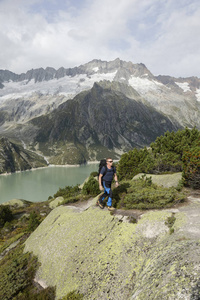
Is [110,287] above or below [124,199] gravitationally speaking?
below

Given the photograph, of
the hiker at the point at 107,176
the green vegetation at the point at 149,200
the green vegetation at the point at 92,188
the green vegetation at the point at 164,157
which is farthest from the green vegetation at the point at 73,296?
the green vegetation at the point at 164,157

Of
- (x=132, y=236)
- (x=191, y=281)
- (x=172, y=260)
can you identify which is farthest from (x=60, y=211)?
(x=191, y=281)

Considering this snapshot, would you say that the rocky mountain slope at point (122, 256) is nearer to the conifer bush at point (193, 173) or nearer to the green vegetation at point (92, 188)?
the conifer bush at point (193, 173)

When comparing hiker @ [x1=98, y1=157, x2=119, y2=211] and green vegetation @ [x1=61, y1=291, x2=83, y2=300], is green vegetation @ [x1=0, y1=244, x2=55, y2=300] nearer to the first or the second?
green vegetation @ [x1=61, y1=291, x2=83, y2=300]

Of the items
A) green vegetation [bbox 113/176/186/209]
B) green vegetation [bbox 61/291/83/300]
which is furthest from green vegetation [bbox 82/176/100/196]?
green vegetation [bbox 61/291/83/300]

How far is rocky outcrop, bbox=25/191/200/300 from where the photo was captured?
541cm

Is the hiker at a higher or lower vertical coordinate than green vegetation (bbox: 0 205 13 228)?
higher

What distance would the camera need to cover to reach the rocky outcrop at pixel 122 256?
5.41m

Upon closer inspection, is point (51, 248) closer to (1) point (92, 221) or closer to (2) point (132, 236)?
(1) point (92, 221)

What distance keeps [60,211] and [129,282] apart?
8752mm

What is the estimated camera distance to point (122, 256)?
314 inches

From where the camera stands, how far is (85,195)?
757 inches

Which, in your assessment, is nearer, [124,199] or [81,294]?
[81,294]

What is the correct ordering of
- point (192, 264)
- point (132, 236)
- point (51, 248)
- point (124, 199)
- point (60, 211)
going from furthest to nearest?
point (60, 211) → point (124, 199) → point (51, 248) → point (132, 236) → point (192, 264)
